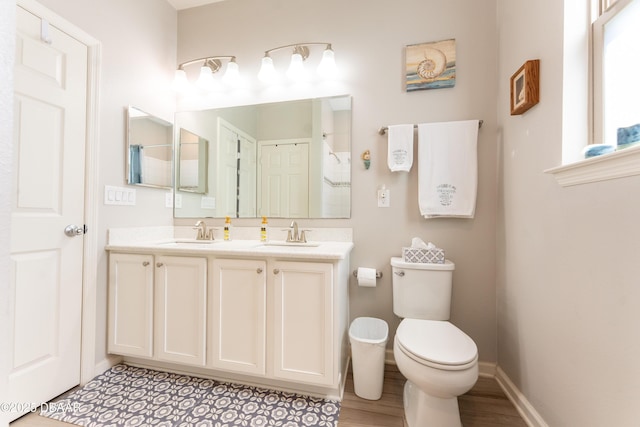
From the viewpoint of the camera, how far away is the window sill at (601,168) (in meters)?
0.75

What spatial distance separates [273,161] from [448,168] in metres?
1.21

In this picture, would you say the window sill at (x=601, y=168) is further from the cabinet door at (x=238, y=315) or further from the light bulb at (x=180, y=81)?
the light bulb at (x=180, y=81)

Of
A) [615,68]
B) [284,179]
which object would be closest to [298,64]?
[284,179]

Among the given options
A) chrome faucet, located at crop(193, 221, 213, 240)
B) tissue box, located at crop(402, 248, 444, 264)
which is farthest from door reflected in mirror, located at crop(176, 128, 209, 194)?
tissue box, located at crop(402, 248, 444, 264)

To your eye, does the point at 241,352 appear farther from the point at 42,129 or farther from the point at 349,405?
the point at 42,129

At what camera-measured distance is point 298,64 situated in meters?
1.85

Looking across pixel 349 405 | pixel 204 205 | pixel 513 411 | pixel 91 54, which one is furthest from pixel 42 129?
pixel 513 411

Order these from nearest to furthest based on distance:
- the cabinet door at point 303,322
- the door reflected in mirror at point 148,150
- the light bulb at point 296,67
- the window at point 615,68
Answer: the window at point 615,68 → the cabinet door at point 303,322 → the door reflected in mirror at point 148,150 → the light bulb at point 296,67

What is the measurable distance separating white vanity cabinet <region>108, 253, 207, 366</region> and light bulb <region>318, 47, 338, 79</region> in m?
1.49

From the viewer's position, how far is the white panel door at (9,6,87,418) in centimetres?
122

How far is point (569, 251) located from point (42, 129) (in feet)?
8.22

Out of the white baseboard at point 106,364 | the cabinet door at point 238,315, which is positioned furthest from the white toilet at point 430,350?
the white baseboard at point 106,364

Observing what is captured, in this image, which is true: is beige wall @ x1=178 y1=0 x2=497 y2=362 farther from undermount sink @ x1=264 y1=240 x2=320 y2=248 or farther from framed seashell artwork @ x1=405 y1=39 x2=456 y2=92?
undermount sink @ x1=264 y1=240 x2=320 y2=248

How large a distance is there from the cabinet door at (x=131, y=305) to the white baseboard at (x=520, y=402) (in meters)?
2.04
